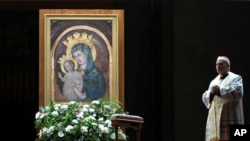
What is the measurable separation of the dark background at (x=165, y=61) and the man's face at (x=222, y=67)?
0.14m

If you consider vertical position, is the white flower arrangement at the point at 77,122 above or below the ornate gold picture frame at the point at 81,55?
below

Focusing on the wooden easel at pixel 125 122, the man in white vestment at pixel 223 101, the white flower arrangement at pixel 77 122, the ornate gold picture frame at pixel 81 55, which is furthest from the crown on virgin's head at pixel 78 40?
the wooden easel at pixel 125 122

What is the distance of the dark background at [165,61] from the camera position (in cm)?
855

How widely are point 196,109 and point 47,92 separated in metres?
1.62

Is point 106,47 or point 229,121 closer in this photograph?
point 229,121

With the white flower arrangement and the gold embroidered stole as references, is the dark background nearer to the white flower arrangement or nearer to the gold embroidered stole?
the gold embroidered stole

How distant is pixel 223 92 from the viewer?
27.3 ft

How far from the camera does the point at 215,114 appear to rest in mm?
8352

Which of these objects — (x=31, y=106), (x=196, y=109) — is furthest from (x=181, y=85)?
(x=31, y=106)

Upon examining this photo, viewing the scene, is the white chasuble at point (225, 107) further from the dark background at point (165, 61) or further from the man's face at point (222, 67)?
the dark background at point (165, 61)

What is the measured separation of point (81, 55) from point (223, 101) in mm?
1658

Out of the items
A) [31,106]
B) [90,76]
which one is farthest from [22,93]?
[90,76]

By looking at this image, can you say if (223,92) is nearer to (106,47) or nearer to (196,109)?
(196,109)

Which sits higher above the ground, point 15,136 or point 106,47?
point 106,47
